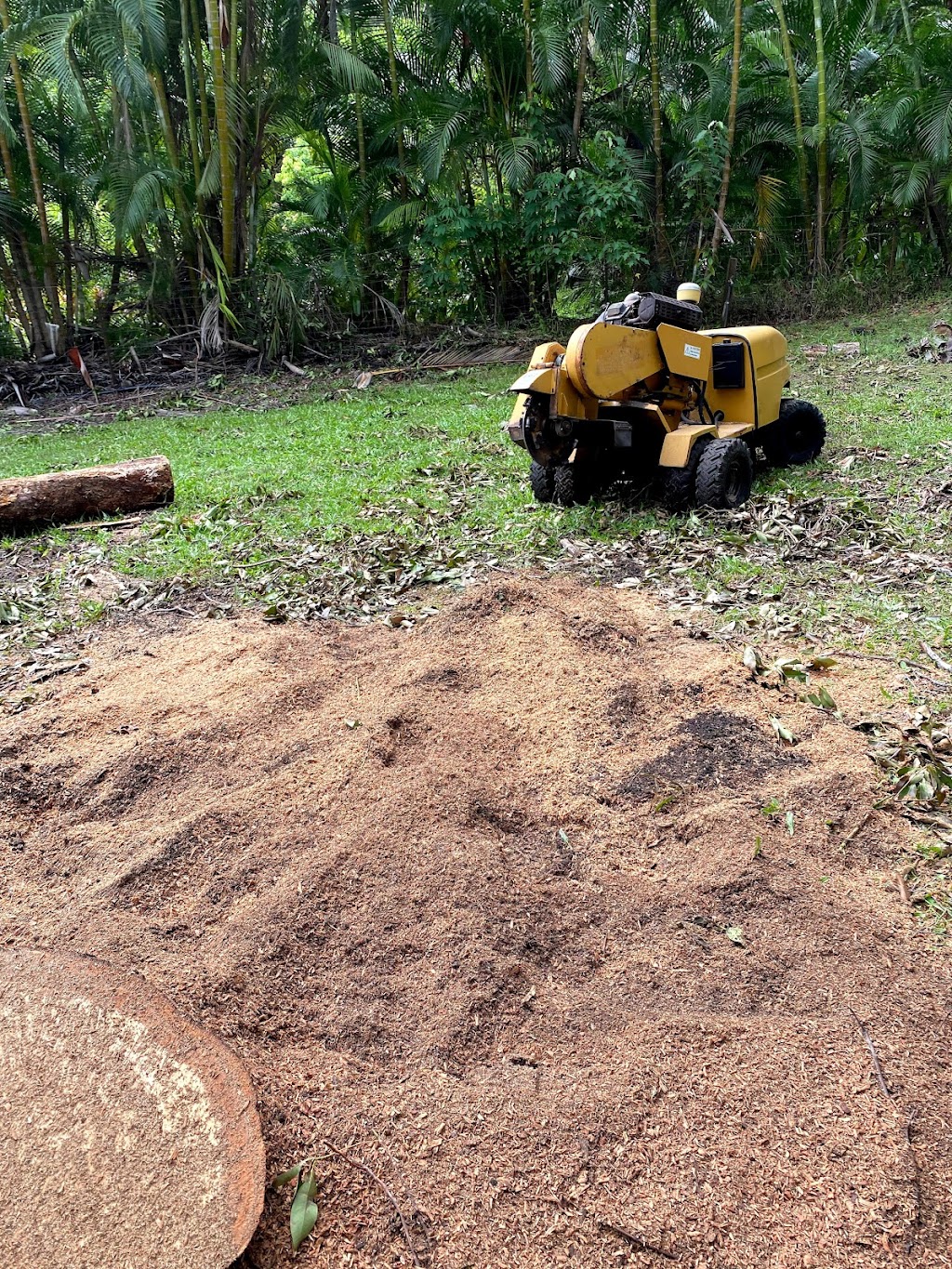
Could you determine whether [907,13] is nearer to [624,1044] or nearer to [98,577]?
[98,577]

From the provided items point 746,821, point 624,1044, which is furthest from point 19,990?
point 746,821

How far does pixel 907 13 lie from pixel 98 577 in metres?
16.2

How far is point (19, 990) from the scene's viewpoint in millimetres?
2127

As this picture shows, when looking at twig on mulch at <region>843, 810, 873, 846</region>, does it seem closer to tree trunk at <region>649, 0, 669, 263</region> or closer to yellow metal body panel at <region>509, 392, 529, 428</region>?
yellow metal body panel at <region>509, 392, 529, 428</region>

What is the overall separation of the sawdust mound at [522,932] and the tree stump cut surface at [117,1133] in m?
0.17

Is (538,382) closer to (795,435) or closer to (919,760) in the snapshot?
(795,435)

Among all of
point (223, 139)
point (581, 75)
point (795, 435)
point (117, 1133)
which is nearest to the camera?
point (117, 1133)

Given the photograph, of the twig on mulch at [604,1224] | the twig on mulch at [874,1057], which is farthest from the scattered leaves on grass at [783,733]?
the twig on mulch at [604,1224]

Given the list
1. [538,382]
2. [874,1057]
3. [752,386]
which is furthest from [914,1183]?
[752,386]

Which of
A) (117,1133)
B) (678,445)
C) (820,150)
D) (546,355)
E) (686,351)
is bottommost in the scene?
(117,1133)

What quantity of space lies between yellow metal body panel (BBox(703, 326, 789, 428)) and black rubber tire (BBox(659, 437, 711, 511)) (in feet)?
2.20

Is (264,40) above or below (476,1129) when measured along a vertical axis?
above

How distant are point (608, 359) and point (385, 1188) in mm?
4827

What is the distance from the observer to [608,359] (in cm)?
581
